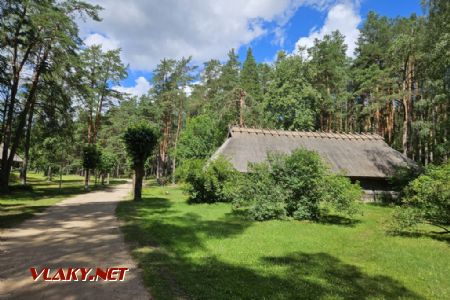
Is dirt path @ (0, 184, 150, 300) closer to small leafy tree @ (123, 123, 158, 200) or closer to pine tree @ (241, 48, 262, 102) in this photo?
small leafy tree @ (123, 123, 158, 200)

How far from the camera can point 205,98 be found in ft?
147

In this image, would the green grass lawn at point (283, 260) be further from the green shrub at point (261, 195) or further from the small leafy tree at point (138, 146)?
the small leafy tree at point (138, 146)

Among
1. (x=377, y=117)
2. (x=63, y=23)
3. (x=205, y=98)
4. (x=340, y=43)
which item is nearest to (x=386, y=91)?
(x=377, y=117)

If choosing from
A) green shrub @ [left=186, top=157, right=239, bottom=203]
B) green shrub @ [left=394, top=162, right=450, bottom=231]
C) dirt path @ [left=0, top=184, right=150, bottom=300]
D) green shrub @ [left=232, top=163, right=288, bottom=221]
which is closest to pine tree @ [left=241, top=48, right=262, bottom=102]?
green shrub @ [left=186, top=157, right=239, bottom=203]

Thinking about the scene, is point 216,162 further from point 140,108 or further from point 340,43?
point 340,43

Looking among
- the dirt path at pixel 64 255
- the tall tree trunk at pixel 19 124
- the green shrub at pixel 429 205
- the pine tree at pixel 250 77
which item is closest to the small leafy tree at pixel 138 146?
the dirt path at pixel 64 255

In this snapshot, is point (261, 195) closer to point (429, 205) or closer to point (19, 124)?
point (429, 205)

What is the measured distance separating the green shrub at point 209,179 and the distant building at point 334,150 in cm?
270

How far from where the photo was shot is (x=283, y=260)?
728cm

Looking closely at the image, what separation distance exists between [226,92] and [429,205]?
31.9 meters

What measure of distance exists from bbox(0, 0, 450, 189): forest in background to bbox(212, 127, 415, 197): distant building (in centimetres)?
336

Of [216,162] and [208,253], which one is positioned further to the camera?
[216,162]

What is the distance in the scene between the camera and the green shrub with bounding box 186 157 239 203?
18234 mm

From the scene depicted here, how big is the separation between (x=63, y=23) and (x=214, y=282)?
21.8m
